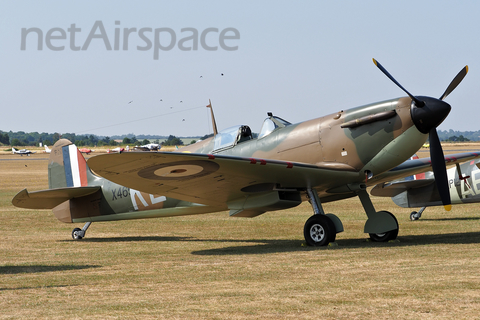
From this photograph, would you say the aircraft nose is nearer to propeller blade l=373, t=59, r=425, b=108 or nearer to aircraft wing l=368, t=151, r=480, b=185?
propeller blade l=373, t=59, r=425, b=108

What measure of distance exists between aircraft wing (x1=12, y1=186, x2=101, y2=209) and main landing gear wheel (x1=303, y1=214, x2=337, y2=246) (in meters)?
5.40

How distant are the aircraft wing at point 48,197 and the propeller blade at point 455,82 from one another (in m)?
7.80

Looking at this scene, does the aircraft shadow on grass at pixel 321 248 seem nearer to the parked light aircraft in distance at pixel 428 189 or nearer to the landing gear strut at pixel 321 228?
the landing gear strut at pixel 321 228

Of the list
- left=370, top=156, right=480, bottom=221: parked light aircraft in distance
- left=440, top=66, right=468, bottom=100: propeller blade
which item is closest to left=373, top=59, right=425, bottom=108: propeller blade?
left=440, top=66, right=468, bottom=100: propeller blade

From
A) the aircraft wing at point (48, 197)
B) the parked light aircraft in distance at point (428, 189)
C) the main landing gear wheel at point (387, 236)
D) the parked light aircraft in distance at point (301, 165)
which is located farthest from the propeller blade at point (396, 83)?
the aircraft wing at point (48, 197)

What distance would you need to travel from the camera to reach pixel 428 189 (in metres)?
13.6

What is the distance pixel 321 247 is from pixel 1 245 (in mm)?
6486

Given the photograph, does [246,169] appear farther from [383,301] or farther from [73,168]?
[73,168]

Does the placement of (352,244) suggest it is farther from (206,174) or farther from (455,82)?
(455,82)

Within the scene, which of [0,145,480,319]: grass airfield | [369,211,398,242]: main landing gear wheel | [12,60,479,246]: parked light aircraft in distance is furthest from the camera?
[369,211,398,242]: main landing gear wheel

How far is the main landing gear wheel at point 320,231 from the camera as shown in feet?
32.6

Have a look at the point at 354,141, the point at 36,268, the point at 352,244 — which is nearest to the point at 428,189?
the point at 352,244

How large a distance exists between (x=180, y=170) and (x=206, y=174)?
0.51m

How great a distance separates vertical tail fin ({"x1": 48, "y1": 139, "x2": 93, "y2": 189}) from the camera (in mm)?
13562
